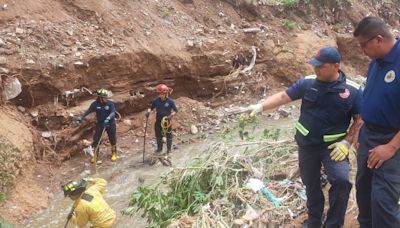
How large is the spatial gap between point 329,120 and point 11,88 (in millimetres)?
6260

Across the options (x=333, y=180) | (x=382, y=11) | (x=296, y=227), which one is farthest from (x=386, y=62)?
(x=382, y=11)

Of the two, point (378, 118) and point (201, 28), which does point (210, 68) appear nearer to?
point (201, 28)

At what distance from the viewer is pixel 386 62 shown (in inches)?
124

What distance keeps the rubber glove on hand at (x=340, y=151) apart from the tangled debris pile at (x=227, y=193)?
0.93 m

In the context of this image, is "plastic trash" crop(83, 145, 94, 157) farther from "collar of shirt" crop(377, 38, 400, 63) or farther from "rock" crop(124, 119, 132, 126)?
"collar of shirt" crop(377, 38, 400, 63)

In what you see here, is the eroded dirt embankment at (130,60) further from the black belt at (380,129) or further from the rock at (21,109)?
the black belt at (380,129)

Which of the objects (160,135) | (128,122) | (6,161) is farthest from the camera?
(128,122)

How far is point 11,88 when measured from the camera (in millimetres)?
8109

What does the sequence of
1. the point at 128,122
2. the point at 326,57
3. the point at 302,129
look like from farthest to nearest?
the point at 128,122 < the point at 302,129 < the point at 326,57

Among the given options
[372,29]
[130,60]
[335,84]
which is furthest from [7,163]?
[372,29]

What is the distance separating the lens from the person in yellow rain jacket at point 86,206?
200 inches

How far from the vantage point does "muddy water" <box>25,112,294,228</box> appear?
22.2 ft

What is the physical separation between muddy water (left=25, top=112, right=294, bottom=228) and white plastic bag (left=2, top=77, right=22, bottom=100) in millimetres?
1922

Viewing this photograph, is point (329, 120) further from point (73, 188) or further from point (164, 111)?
point (164, 111)
